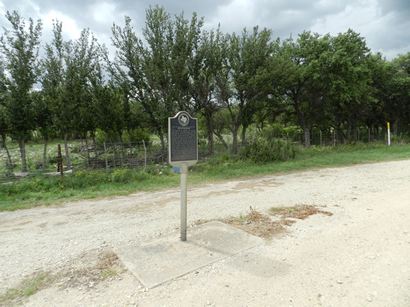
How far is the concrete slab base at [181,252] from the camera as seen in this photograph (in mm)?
2902

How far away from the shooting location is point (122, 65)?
13094mm

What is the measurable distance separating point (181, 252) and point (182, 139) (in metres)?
1.58

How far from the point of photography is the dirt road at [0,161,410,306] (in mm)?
2488

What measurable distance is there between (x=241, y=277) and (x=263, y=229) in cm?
143

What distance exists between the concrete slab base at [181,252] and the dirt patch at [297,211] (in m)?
1.23

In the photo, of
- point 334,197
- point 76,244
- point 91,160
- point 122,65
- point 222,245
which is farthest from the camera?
point 122,65

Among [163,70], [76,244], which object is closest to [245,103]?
[163,70]

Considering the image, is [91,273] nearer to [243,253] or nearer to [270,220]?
[243,253]

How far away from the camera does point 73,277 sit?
9.53 feet

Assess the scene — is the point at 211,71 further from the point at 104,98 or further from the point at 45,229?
the point at 45,229

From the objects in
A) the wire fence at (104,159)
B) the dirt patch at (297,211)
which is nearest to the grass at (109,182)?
the wire fence at (104,159)

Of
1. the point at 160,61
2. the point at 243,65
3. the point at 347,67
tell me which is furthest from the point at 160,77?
the point at 347,67

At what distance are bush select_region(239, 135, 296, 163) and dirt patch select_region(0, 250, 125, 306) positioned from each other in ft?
31.8

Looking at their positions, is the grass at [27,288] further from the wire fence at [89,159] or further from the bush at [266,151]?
the bush at [266,151]
